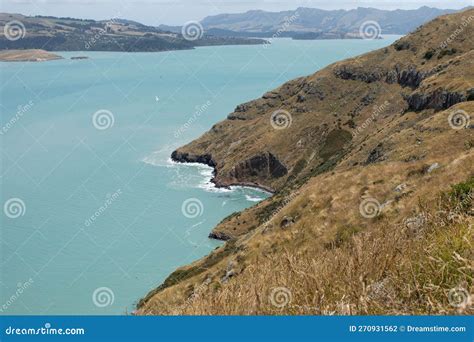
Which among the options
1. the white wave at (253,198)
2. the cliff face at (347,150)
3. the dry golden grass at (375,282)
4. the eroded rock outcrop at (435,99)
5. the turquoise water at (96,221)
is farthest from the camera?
the white wave at (253,198)

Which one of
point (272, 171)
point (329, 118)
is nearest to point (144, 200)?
point (272, 171)

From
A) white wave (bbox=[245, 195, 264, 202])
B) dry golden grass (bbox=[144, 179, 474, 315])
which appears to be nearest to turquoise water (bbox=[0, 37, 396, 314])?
white wave (bbox=[245, 195, 264, 202])

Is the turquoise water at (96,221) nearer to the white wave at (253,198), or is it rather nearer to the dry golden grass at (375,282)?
the white wave at (253,198)

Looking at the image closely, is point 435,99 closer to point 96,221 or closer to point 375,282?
point 96,221

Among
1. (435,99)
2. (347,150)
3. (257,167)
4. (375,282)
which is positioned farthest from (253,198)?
(375,282)

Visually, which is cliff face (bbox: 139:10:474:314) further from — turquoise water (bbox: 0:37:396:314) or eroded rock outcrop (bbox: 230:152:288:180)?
turquoise water (bbox: 0:37:396:314)

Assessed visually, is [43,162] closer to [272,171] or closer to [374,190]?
[272,171]

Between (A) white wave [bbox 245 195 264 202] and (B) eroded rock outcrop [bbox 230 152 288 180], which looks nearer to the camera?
(A) white wave [bbox 245 195 264 202]

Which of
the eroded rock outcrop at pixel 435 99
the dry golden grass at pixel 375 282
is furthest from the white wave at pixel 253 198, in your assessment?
the dry golden grass at pixel 375 282
